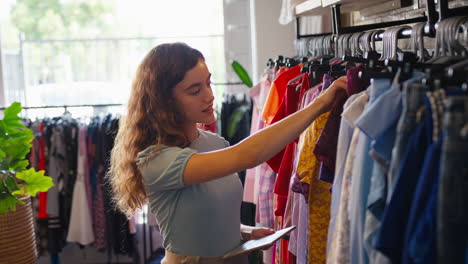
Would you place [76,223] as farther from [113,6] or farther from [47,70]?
[113,6]

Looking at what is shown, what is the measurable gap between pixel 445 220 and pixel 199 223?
91 centimetres

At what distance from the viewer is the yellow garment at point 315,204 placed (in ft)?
5.19

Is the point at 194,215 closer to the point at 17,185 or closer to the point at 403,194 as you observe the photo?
the point at 403,194

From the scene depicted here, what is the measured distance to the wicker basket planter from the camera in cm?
249

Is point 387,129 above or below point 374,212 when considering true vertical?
above

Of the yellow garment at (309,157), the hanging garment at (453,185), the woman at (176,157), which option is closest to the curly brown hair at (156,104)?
the woman at (176,157)

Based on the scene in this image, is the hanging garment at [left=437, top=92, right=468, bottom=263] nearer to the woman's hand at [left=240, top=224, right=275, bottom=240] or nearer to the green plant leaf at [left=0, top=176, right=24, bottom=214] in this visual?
the woman's hand at [left=240, top=224, right=275, bottom=240]

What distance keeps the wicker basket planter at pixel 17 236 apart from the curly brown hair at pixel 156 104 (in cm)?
110

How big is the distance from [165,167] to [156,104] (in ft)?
0.64

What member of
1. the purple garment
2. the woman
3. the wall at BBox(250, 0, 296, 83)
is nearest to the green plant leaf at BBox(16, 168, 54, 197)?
the woman

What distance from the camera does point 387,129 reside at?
1073 mm

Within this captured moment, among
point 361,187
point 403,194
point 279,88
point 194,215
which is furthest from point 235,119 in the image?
point 403,194

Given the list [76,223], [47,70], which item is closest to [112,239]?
[76,223]

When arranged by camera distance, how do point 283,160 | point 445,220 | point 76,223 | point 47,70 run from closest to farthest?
1. point 445,220
2. point 283,160
3. point 76,223
4. point 47,70
